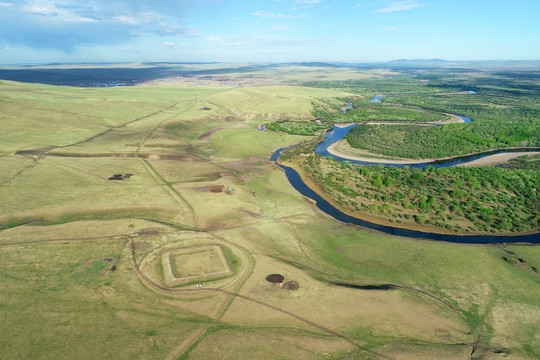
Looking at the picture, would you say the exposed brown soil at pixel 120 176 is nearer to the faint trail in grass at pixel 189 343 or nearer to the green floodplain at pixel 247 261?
the green floodplain at pixel 247 261

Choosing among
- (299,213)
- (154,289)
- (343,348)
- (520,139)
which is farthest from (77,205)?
(520,139)

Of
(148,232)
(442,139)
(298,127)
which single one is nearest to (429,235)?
(148,232)

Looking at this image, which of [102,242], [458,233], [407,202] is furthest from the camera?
[407,202]

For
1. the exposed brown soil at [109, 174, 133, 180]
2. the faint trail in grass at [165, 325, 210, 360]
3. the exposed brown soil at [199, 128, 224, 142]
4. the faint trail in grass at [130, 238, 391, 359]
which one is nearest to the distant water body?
the faint trail in grass at [130, 238, 391, 359]

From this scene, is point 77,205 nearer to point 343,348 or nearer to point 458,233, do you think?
point 343,348

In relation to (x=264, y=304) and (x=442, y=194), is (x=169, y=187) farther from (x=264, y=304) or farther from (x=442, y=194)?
(x=442, y=194)

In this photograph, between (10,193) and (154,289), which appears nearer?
(154,289)
